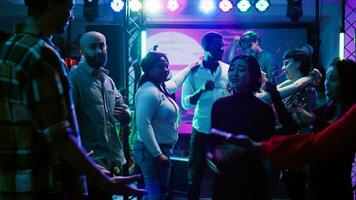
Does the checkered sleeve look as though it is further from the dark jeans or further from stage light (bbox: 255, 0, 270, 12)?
stage light (bbox: 255, 0, 270, 12)

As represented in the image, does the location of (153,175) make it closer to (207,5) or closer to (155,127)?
(155,127)

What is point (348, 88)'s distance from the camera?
7.52 ft

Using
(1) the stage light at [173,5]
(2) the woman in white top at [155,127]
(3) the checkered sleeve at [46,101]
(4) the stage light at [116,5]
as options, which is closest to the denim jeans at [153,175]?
(2) the woman in white top at [155,127]

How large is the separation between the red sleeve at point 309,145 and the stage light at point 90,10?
4935 millimetres

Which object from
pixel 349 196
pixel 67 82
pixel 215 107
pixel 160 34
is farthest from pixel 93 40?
pixel 160 34

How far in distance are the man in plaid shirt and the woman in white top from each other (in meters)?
1.75

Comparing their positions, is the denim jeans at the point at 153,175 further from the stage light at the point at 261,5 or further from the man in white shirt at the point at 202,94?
the stage light at the point at 261,5

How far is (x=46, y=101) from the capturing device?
1.34 metres

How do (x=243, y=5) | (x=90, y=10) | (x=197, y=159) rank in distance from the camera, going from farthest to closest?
(x=243, y=5) < (x=90, y=10) < (x=197, y=159)

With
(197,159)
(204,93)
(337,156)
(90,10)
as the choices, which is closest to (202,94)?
(204,93)

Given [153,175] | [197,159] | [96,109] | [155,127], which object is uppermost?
[96,109]

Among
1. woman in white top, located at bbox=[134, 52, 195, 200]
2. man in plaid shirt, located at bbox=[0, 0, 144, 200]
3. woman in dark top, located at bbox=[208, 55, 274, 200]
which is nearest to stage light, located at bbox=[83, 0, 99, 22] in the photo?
woman in white top, located at bbox=[134, 52, 195, 200]

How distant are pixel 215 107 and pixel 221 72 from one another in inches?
65.6

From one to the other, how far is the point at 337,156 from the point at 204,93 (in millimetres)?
2030
